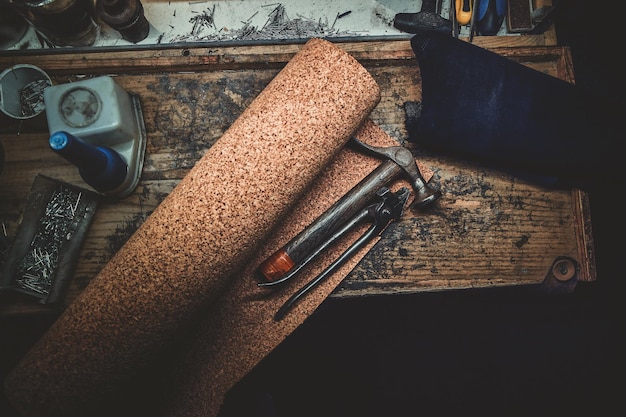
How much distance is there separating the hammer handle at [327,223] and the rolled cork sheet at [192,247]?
75 mm

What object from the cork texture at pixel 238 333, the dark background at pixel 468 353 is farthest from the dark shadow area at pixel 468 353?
the cork texture at pixel 238 333

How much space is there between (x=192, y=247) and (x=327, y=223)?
1.07 ft

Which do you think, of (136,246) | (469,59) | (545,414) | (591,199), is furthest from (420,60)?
(545,414)

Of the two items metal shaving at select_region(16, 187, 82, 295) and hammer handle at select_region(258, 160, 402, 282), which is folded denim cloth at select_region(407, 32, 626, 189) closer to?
hammer handle at select_region(258, 160, 402, 282)

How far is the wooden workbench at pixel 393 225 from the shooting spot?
99cm

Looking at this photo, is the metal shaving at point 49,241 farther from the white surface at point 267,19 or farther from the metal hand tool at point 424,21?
the metal hand tool at point 424,21

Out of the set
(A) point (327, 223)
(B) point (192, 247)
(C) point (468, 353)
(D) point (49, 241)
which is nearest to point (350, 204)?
(A) point (327, 223)

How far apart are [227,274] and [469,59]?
2.76 ft

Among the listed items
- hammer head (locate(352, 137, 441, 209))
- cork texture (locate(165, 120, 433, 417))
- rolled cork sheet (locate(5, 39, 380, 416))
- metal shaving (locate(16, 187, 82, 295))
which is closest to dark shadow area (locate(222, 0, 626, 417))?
cork texture (locate(165, 120, 433, 417))

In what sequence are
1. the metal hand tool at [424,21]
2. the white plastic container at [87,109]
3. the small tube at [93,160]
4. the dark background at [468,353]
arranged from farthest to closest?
the dark background at [468,353] → the metal hand tool at [424,21] → the white plastic container at [87,109] → the small tube at [93,160]

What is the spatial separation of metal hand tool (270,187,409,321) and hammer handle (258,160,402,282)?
14 millimetres

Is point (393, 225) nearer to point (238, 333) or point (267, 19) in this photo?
point (238, 333)

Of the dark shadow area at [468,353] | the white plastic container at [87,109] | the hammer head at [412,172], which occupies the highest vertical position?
the white plastic container at [87,109]

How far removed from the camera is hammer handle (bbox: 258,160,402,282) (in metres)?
0.93
